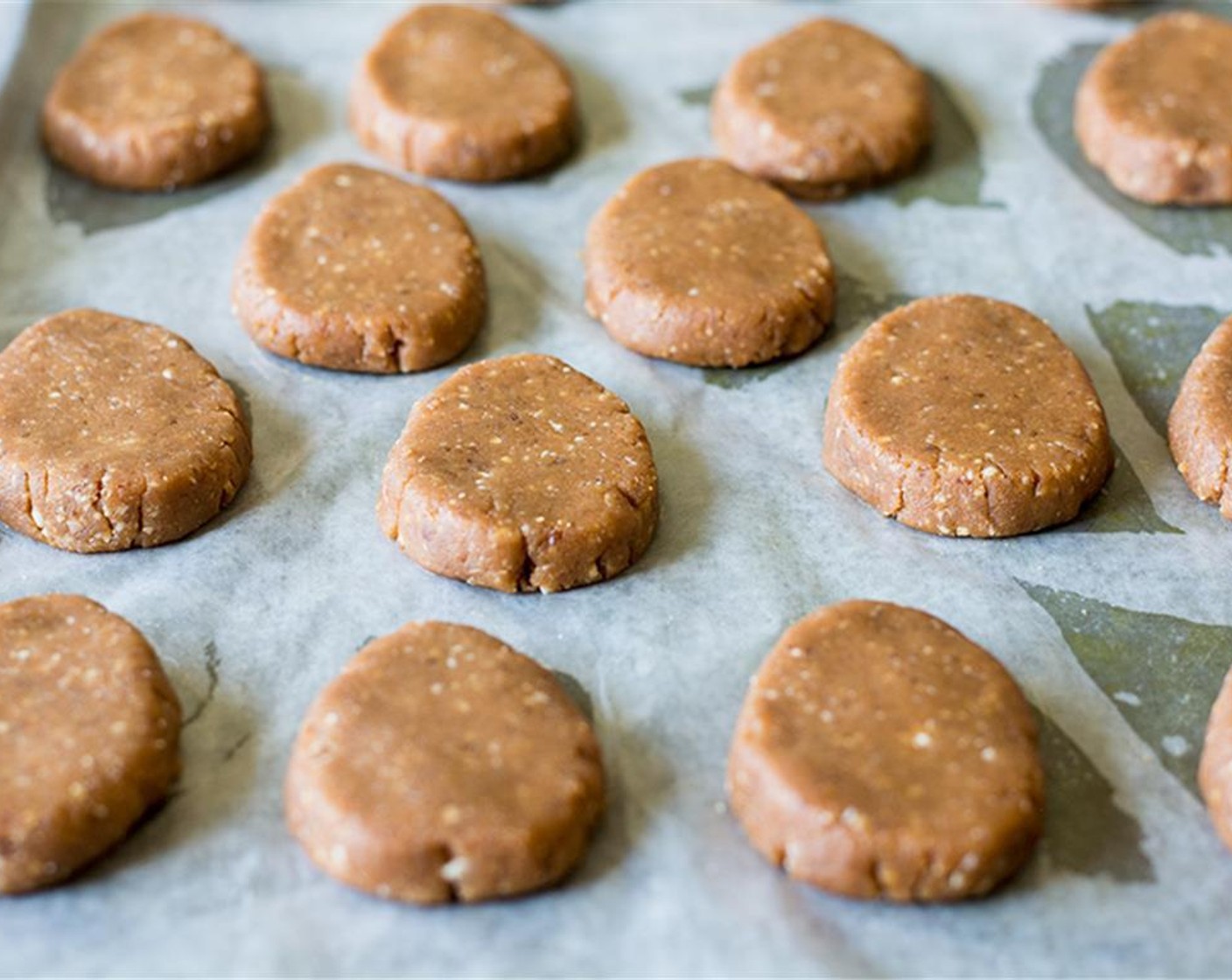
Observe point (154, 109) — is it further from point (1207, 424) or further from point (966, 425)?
point (1207, 424)

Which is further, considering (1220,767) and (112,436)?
(112,436)

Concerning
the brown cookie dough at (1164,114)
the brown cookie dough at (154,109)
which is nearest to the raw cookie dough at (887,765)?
the brown cookie dough at (1164,114)

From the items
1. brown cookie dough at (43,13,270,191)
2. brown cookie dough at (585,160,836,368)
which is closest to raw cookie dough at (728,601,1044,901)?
brown cookie dough at (585,160,836,368)

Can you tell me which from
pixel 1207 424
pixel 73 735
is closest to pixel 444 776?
pixel 73 735

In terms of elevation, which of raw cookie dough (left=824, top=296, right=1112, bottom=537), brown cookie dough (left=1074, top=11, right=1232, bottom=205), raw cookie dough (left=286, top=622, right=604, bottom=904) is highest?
brown cookie dough (left=1074, top=11, right=1232, bottom=205)

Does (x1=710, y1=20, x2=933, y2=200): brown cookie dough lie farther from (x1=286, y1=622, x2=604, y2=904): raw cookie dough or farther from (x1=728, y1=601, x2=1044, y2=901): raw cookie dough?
(x1=286, y1=622, x2=604, y2=904): raw cookie dough

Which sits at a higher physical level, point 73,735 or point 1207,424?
point 1207,424

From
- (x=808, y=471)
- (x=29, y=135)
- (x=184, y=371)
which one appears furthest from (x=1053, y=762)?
(x=29, y=135)
